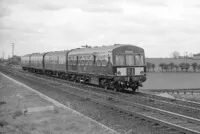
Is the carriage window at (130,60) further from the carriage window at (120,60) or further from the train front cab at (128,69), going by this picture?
the carriage window at (120,60)

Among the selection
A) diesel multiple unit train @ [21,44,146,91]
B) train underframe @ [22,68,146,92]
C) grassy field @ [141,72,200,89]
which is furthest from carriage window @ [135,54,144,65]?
grassy field @ [141,72,200,89]

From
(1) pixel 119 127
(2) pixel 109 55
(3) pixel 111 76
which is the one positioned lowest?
(1) pixel 119 127

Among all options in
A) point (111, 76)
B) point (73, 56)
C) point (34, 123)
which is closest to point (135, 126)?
point (34, 123)

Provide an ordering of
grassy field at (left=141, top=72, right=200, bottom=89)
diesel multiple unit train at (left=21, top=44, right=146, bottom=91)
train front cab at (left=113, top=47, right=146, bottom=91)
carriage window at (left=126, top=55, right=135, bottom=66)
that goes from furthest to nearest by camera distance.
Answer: grassy field at (left=141, top=72, right=200, bottom=89) → carriage window at (left=126, top=55, right=135, bottom=66) → diesel multiple unit train at (left=21, top=44, right=146, bottom=91) → train front cab at (left=113, top=47, right=146, bottom=91)

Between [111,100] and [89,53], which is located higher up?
[89,53]

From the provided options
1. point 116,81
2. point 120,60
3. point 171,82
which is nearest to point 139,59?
point 120,60

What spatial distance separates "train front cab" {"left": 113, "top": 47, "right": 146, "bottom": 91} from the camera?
18.7 meters

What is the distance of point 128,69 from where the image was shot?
62.4ft

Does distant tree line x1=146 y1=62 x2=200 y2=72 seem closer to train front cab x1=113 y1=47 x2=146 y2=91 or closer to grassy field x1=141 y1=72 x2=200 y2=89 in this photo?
grassy field x1=141 y1=72 x2=200 y2=89

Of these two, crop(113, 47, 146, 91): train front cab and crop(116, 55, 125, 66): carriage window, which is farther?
crop(116, 55, 125, 66): carriage window

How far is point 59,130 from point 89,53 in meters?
14.3

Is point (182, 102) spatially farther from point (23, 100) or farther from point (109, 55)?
point (23, 100)

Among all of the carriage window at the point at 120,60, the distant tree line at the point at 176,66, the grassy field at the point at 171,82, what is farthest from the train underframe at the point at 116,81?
the distant tree line at the point at 176,66

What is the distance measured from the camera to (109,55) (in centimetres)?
1914
